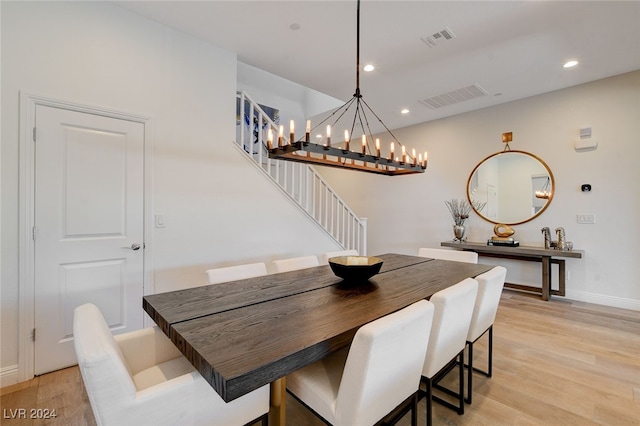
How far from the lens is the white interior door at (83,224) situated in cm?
225

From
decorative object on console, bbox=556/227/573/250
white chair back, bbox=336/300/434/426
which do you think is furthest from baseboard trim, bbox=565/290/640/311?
white chair back, bbox=336/300/434/426

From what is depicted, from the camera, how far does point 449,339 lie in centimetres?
163

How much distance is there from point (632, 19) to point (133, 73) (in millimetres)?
4573

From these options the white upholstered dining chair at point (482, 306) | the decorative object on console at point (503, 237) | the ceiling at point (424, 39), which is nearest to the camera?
the white upholstered dining chair at point (482, 306)

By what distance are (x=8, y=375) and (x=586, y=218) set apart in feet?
20.7

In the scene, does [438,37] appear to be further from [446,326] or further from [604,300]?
[604,300]

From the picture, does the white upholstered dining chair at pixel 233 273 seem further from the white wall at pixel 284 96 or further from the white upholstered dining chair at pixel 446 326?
the white wall at pixel 284 96

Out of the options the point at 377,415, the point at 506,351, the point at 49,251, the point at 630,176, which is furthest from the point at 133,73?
the point at 630,176

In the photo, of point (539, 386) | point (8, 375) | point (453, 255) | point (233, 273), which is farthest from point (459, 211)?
point (8, 375)

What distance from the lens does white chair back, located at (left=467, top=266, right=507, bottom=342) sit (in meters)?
1.94

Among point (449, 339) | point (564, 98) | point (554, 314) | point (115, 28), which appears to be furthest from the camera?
point (564, 98)

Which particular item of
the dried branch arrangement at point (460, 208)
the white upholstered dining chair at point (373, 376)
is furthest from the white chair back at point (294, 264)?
the dried branch arrangement at point (460, 208)

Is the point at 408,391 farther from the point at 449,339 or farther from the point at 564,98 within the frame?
the point at 564,98

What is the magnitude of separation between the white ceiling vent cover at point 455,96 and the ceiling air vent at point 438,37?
1.30 meters
